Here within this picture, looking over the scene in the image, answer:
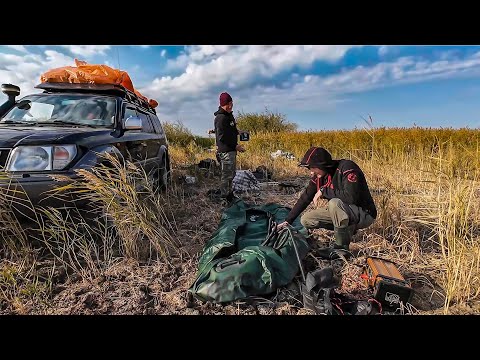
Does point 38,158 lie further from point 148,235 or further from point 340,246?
point 340,246

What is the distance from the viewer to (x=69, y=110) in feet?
12.1

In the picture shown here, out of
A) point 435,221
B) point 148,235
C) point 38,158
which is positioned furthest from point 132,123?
point 435,221

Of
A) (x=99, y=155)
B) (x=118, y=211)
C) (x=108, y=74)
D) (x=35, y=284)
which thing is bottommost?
(x=35, y=284)

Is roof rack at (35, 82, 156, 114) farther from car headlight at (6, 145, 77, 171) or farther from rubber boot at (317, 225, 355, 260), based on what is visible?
rubber boot at (317, 225, 355, 260)

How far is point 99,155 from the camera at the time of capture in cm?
280

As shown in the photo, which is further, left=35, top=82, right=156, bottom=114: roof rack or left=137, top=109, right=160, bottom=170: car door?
left=137, top=109, right=160, bottom=170: car door

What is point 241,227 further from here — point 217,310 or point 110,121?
point 110,121

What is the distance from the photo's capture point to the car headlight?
2566mm

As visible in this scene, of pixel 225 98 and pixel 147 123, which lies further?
pixel 147 123

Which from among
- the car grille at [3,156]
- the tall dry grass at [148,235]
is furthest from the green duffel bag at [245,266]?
the car grille at [3,156]

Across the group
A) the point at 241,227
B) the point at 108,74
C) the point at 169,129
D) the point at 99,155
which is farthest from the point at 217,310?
the point at 169,129

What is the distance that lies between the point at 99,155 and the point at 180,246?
1218 mm

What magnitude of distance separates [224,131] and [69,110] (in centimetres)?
220

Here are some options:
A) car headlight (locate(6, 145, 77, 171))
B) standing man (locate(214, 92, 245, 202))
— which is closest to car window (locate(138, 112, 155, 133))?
standing man (locate(214, 92, 245, 202))
